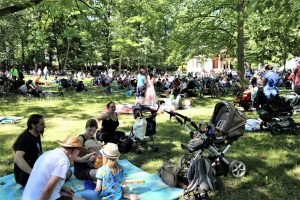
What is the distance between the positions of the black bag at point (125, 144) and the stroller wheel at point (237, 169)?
2501 mm

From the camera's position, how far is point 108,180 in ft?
16.5

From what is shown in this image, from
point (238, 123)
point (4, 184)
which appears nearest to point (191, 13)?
point (238, 123)

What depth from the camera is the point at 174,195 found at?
5680mm

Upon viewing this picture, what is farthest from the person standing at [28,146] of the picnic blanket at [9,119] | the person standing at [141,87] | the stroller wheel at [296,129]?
the person standing at [141,87]

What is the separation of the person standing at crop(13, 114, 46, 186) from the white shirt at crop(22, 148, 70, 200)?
142cm

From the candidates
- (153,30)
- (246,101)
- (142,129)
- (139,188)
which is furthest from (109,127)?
(153,30)

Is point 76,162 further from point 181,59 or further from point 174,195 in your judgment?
point 181,59

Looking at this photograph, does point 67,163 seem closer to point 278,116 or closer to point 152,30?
point 278,116

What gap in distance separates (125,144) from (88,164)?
1789 mm

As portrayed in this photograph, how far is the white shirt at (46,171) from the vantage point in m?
3.76

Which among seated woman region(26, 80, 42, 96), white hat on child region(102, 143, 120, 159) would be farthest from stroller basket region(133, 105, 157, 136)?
seated woman region(26, 80, 42, 96)

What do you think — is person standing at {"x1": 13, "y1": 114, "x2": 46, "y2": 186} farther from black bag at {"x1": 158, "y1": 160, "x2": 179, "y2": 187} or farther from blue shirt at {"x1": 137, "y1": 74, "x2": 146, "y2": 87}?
blue shirt at {"x1": 137, "y1": 74, "x2": 146, "y2": 87}

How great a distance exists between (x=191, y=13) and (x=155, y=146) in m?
10.6

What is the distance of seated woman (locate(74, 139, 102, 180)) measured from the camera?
6.09 meters
